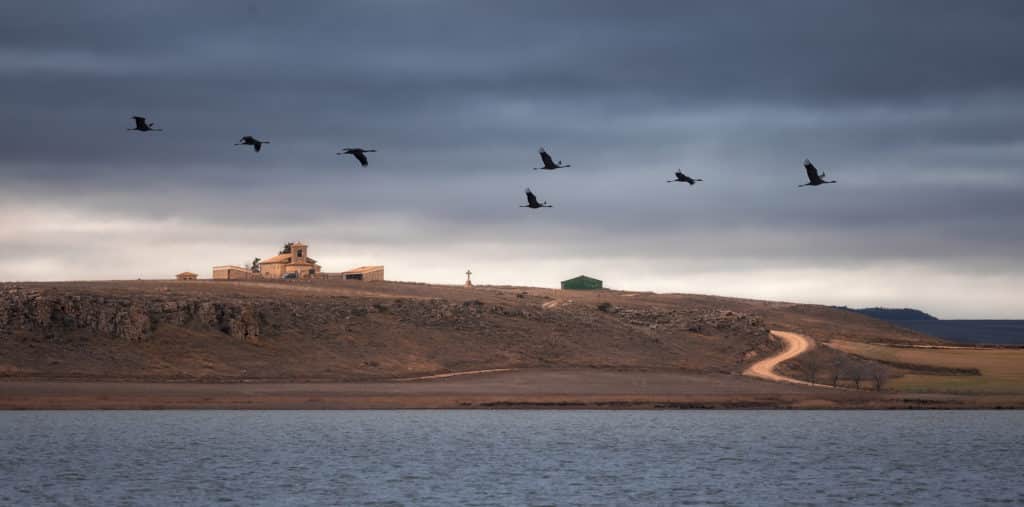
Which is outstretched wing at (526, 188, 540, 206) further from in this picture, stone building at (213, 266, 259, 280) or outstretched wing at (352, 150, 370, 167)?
stone building at (213, 266, 259, 280)

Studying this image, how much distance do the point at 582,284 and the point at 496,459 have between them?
4788 inches

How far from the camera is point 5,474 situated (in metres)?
48.1

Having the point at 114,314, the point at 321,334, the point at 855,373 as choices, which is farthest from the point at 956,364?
the point at 114,314

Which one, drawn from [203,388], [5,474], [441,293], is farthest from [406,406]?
[441,293]

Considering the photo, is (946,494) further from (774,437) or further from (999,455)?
(774,437)

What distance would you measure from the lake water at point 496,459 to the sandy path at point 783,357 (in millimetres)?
15908

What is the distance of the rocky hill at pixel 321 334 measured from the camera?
86.1 meters

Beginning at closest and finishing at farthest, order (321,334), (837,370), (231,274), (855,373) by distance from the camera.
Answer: (855,373) < (837,370) < (321,334) < (231,274)

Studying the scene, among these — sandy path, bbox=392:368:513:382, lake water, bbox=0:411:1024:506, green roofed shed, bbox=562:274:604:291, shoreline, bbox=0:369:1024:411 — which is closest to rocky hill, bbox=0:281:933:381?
sandy path, bbox=392:368:513:382

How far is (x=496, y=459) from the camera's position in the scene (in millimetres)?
56469

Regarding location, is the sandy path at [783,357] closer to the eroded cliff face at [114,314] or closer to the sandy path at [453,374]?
the sandy path at [453,374]

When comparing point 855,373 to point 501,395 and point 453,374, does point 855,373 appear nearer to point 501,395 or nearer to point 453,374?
point 501,395

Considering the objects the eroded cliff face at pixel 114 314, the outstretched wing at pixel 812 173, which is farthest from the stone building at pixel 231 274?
the outstretched wing at pixel 812 173

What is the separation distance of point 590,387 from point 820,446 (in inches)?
951
